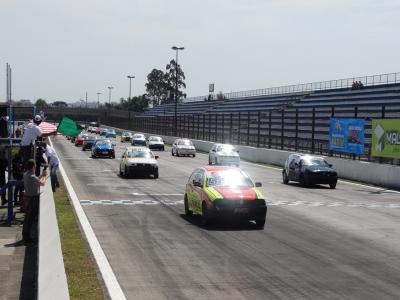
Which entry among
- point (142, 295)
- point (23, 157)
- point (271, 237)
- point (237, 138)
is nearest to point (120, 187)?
point (23, 157)

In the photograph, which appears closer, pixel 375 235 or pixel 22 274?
pixel 22 274

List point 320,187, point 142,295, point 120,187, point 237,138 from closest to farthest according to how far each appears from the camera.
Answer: point 142,295 → point 120,187 → point 320,187 → point 237,138

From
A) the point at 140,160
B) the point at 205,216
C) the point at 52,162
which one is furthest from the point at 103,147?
the point at 205,216

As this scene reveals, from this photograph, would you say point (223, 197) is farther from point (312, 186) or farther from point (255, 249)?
point (312, 186)

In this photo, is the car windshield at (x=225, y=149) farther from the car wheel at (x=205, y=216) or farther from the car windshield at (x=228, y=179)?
the car wheel at (x=205, y=216)

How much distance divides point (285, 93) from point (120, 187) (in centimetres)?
5702

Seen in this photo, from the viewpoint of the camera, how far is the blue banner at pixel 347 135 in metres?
35.4

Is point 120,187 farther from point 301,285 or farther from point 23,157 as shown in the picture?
point 301,285

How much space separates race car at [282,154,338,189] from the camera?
95.6 ft

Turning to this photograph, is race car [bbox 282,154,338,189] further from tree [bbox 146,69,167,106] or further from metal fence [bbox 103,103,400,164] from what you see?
tree [bbox 146,69,167,106]

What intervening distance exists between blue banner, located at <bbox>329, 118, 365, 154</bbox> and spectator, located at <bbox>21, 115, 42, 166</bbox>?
21382 mm

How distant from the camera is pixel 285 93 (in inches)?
3206

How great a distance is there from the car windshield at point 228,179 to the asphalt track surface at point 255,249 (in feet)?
3.66

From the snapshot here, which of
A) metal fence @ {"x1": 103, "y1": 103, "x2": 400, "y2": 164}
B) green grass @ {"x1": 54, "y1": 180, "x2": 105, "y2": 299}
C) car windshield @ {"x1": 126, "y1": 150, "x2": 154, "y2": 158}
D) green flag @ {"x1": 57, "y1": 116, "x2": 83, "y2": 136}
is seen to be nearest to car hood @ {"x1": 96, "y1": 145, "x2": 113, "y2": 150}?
metal fence @ {"x1": 103, "y1": 103, "x2": 400, "y2": 164}
